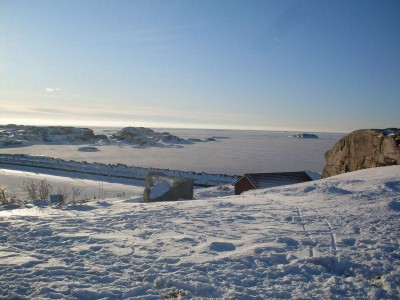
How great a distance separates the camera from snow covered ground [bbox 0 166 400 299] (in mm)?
3705

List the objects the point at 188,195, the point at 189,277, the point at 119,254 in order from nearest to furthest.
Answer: the point at 189,277
the point at 119,254
the point at 188,195

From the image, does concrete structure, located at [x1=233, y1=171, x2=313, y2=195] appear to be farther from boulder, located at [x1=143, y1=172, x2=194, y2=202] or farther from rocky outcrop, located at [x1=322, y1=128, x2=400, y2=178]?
boulder, located at [x1=143, y1=172, x2=194, y2=202]

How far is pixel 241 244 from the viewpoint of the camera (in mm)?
5102

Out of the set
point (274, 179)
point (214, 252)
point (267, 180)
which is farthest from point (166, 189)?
point (214, 252)

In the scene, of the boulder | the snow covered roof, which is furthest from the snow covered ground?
the snow covered roof

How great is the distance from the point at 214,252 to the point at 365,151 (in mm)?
11089

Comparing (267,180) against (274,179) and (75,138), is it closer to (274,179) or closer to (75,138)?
(274,179)

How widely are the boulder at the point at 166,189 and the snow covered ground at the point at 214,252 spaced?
290 inches

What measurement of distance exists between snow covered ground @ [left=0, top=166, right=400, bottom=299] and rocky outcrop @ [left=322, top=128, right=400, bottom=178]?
4.56 metres

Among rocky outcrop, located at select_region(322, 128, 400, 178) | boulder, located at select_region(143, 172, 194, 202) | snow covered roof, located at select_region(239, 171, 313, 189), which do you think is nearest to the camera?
rocky outcrop, located at select_region(322, 128, 400, 178)

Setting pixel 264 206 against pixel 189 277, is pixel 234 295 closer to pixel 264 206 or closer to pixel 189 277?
pixel 189 277

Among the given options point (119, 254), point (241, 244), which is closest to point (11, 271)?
point (119, 254)

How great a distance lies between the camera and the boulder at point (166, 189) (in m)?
15.2

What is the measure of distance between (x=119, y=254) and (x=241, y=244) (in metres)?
2.11
